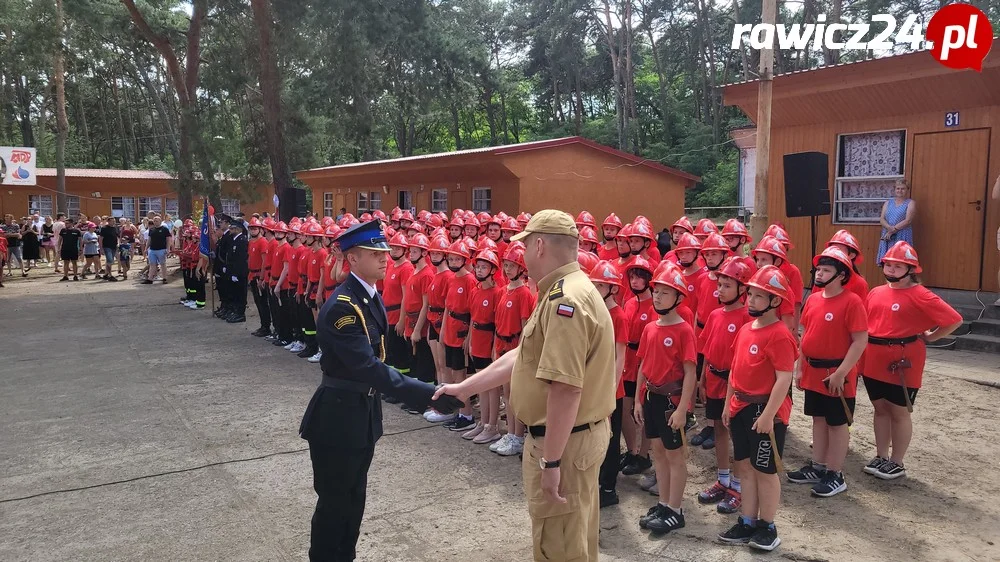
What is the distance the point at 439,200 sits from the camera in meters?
21.2

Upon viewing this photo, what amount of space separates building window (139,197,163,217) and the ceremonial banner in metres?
6.78

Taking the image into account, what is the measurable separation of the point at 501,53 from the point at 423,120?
6822mm

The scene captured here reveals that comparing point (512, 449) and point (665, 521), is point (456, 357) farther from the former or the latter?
point (665, 521)

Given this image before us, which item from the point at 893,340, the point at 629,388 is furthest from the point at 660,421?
the point at 893,340

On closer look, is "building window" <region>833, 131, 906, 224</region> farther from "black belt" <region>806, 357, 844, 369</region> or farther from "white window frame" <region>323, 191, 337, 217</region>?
"white window frame" <region>323, 191, 337, 217</region>

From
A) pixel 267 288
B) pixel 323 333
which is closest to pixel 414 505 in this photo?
pixel 323 333

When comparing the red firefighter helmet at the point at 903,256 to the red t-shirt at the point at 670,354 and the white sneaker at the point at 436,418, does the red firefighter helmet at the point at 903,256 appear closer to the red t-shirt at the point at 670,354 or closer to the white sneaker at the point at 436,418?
the red t-shirt at the point at 670,354

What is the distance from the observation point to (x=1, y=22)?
3697cm

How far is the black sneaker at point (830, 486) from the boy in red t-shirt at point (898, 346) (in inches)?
18.5

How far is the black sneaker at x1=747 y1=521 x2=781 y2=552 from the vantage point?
4.49m

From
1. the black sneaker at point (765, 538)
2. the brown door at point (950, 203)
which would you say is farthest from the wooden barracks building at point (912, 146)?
the black sneaker at point (765, 538)

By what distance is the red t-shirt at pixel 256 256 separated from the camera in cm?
1267

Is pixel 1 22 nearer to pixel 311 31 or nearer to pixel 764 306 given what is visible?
pixel 311 31

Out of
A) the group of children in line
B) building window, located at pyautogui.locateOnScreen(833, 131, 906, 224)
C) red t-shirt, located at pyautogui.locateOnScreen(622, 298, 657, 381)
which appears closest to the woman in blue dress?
building window, located at pyautogui.locateOnScreen(833, 131, 906, 224)
